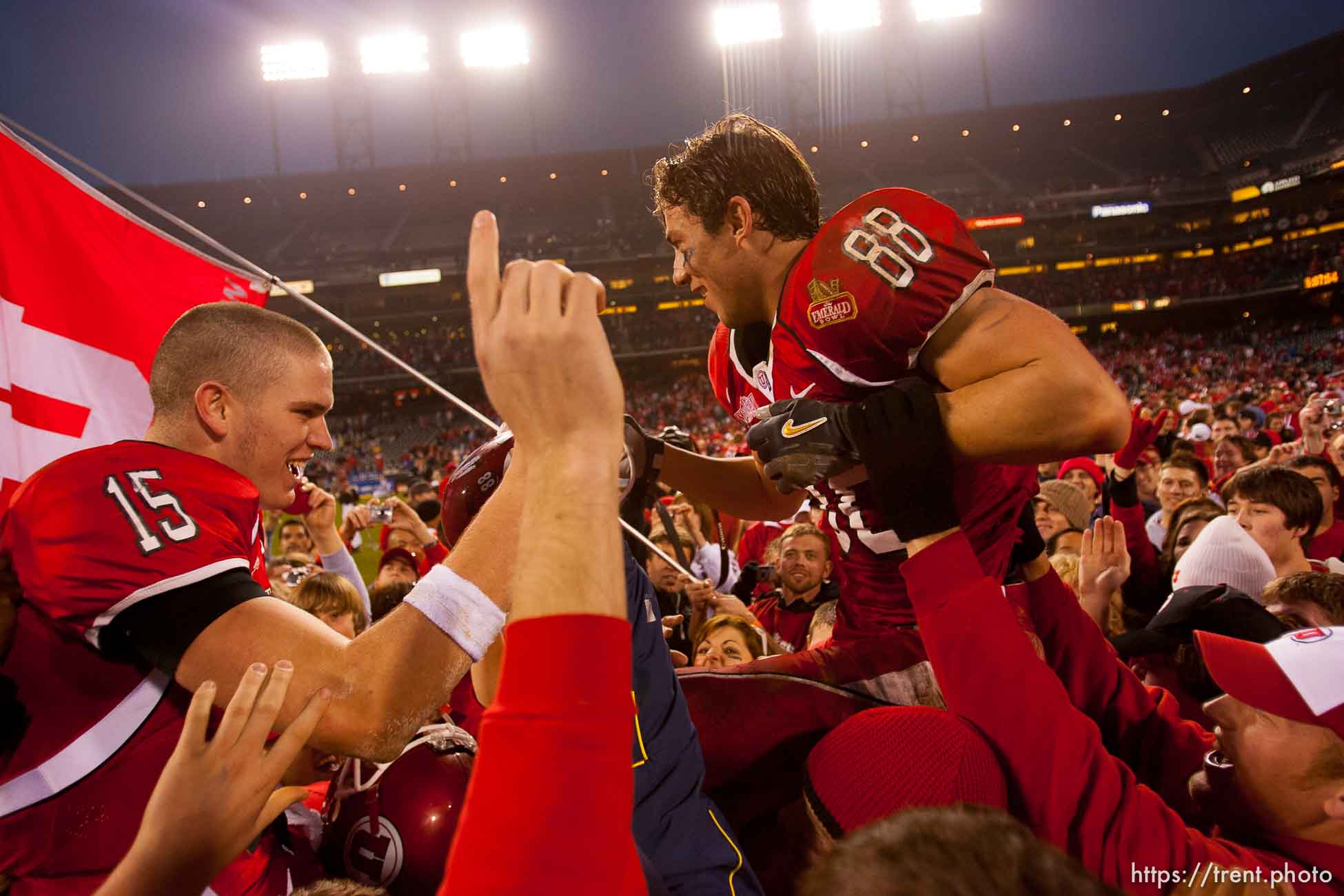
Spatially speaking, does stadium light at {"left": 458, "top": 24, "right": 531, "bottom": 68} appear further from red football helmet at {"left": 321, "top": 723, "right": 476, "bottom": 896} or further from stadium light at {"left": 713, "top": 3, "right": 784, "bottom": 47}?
red football helmet at {"left": 321, "top": 723, "right": 476, "bottom": 896}

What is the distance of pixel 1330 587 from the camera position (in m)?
2.80

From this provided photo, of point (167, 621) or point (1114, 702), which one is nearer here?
point (167, 621)

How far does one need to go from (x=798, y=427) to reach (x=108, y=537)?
1295mm

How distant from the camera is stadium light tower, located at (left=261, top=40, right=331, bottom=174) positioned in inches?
1161

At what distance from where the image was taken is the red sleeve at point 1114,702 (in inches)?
78.2

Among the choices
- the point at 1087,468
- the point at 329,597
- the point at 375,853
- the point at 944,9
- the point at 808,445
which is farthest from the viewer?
the point at 944,9

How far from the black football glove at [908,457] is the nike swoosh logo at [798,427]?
0.07m

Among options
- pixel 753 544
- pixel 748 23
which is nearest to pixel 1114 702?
pixel 753 544

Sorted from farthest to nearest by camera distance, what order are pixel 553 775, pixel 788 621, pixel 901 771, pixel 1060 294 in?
pixel 1060 294, pixel 788 621, pixel 901 771, pixel 553 775

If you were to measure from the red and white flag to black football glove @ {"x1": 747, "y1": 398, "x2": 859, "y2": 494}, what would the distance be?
213 cm

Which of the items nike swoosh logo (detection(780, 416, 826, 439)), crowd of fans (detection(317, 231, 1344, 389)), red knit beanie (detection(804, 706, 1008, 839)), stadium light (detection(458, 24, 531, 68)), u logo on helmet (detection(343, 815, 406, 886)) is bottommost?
u logo on helmet (detection(343, 815, 406, 886))

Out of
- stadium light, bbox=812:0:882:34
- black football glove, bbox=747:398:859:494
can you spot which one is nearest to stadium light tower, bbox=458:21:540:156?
stadium light, bbox=812:0:882:34

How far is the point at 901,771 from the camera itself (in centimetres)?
126

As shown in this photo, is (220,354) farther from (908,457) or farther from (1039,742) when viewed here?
(1039,742)
